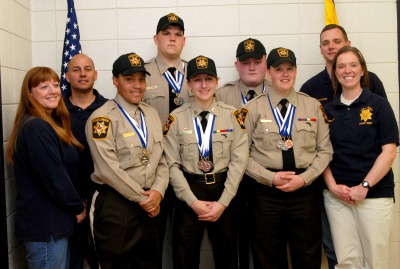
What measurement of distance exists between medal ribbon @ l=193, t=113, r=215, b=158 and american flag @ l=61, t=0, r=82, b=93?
48.0 inches

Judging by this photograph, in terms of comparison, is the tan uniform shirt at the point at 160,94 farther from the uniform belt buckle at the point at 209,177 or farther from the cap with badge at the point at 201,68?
the uniform belt buckle at the point at 209,177

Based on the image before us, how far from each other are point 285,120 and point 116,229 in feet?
4.32

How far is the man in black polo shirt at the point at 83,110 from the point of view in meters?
2.87

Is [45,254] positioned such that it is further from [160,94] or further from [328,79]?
[328,79]

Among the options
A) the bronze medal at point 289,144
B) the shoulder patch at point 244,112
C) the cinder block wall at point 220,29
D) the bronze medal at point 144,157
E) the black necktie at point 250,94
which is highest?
the cinder block wall at point 220,29

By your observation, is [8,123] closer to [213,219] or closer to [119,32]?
[119,32]

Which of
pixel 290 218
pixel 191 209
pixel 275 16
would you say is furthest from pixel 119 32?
pixel 290 218

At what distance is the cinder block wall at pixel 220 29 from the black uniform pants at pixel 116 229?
1.05m

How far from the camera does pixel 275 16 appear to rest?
11.9 ft

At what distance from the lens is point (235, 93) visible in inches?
129

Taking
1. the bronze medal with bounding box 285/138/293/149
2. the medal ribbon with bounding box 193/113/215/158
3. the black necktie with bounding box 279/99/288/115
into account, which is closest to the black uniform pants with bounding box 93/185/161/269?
the medal ribbon with bounding box 193/113/215/158

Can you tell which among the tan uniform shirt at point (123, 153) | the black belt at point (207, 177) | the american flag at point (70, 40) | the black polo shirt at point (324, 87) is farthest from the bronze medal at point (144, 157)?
the black polo shirt at point (324, 87)

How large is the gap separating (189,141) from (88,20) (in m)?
1.54

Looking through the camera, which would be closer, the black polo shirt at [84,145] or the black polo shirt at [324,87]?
the black polo shirt at [84,145]
